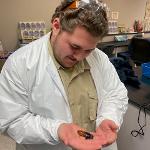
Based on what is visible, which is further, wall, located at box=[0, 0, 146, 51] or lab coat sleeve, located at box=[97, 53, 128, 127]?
wall, located at box=[0, 0, 146, 51]

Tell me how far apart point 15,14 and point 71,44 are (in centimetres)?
286

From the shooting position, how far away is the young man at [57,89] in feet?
2.92

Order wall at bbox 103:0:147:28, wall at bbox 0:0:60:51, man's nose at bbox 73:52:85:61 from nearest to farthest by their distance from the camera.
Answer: man's nose at bbox 73:52:85:61, wall at bbox 0:0:60:51, wall at bbox 103:0:147:28

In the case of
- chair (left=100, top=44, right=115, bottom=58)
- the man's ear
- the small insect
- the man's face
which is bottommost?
chair (left=100, top=44, right=115, bottom=58)

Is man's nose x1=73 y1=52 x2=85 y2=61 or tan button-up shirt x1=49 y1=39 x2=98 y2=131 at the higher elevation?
man's nose x1=73 y1=52 x2=85 y2=61

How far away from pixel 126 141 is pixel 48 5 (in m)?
2.73

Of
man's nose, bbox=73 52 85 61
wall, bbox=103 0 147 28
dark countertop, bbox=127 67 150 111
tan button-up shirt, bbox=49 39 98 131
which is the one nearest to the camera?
man's nose, bbox=73 52 85 61

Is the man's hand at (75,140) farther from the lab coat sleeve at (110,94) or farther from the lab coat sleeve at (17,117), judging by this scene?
the lab coat sleeve at (110,94)

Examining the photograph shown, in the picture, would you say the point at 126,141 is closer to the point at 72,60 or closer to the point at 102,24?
the point at 72,60

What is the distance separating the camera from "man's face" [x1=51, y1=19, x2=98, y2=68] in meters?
0.89

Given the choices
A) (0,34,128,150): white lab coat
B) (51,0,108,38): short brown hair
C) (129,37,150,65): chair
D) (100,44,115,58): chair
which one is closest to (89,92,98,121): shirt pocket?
(0,34,128,150): white lab coat

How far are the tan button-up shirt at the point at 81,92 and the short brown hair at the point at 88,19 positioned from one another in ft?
0.58

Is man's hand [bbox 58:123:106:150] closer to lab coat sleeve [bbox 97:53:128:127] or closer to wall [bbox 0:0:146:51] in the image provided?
lab coat sleeve [bbox 97:53:128:127]

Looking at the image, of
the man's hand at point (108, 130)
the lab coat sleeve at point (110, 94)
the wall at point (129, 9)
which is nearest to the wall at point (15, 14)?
the wall at point (129, 9)
